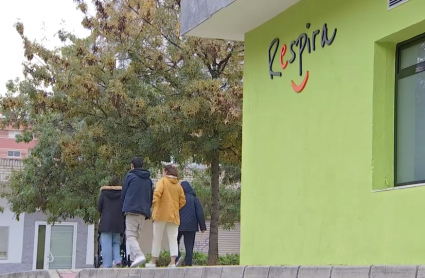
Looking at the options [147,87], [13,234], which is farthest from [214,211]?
[13,234]

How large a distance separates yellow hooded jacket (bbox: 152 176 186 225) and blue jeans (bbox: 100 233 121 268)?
1.41m

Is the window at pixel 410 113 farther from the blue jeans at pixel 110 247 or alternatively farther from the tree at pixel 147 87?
the tree at pixel 147 87

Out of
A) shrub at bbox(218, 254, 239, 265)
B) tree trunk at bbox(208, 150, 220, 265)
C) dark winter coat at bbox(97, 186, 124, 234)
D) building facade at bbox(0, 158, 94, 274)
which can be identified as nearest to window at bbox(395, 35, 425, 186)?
dark winter coat at bbox(97, 186, 124, 234)

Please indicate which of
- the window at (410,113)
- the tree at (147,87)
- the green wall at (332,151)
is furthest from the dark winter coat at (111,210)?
the window at (410,113)

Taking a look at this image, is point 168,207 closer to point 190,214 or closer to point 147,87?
point 190,214

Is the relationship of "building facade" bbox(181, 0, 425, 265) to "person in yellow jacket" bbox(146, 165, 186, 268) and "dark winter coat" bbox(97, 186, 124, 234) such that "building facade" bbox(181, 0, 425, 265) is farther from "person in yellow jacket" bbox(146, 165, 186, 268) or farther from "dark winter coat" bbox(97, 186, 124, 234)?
"dark winter coat" bbox(97, 186, 124, 234)

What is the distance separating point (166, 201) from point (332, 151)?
3.19m

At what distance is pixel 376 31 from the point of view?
8219 millimetres

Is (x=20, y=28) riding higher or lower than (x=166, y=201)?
higher

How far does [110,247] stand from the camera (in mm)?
12289

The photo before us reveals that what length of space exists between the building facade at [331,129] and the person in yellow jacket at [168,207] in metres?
1.05

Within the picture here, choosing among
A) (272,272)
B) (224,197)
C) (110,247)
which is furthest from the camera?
(224,197)

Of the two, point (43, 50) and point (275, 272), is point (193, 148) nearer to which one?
point (43, 50)

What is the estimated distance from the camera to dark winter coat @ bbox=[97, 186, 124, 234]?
1206 cm
